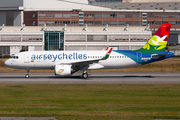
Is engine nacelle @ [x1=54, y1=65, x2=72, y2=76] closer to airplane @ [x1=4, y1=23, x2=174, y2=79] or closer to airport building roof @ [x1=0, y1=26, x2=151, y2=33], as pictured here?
airplane @ [x1=4, y1=23, x2=174, y2=79]

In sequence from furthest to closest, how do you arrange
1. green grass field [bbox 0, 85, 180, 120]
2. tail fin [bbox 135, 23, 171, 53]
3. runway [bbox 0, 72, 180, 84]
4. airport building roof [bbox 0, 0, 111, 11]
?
airport building roof [bbox 0, 0, 111, 11], tail fin [bbox 135, 23, 171, 53], runway [bbox 0, 72, 180, 84], green grass field [bbox 0, 85, 180, 120]

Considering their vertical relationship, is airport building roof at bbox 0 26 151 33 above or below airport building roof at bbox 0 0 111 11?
below

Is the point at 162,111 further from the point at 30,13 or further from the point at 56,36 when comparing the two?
the point at 30,13

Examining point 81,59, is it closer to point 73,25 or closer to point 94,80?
point 94,80

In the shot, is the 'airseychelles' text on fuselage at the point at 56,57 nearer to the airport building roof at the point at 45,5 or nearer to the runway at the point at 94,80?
the runway at the point at 94,80

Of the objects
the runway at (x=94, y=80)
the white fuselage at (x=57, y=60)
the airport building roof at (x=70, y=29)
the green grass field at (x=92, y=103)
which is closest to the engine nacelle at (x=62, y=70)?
the runway at (x=94, y=80)

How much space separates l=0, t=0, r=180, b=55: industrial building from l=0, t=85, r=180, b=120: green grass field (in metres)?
67.8

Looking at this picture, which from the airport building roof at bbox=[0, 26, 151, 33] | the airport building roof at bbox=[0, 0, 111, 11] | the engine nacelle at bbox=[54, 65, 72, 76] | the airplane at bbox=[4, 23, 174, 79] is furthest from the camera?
the airport building roof at bbox=[0, 0, 111, 11]

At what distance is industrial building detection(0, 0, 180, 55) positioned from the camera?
9438 centimetres

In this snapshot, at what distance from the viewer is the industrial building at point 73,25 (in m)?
94.4

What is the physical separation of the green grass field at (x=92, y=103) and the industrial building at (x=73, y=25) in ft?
222

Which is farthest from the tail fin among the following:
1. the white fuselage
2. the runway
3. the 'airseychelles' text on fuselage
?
the 'airseychelles' text on fuselage

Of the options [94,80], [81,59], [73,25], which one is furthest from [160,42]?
[73,25]

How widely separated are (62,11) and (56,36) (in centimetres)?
3630
